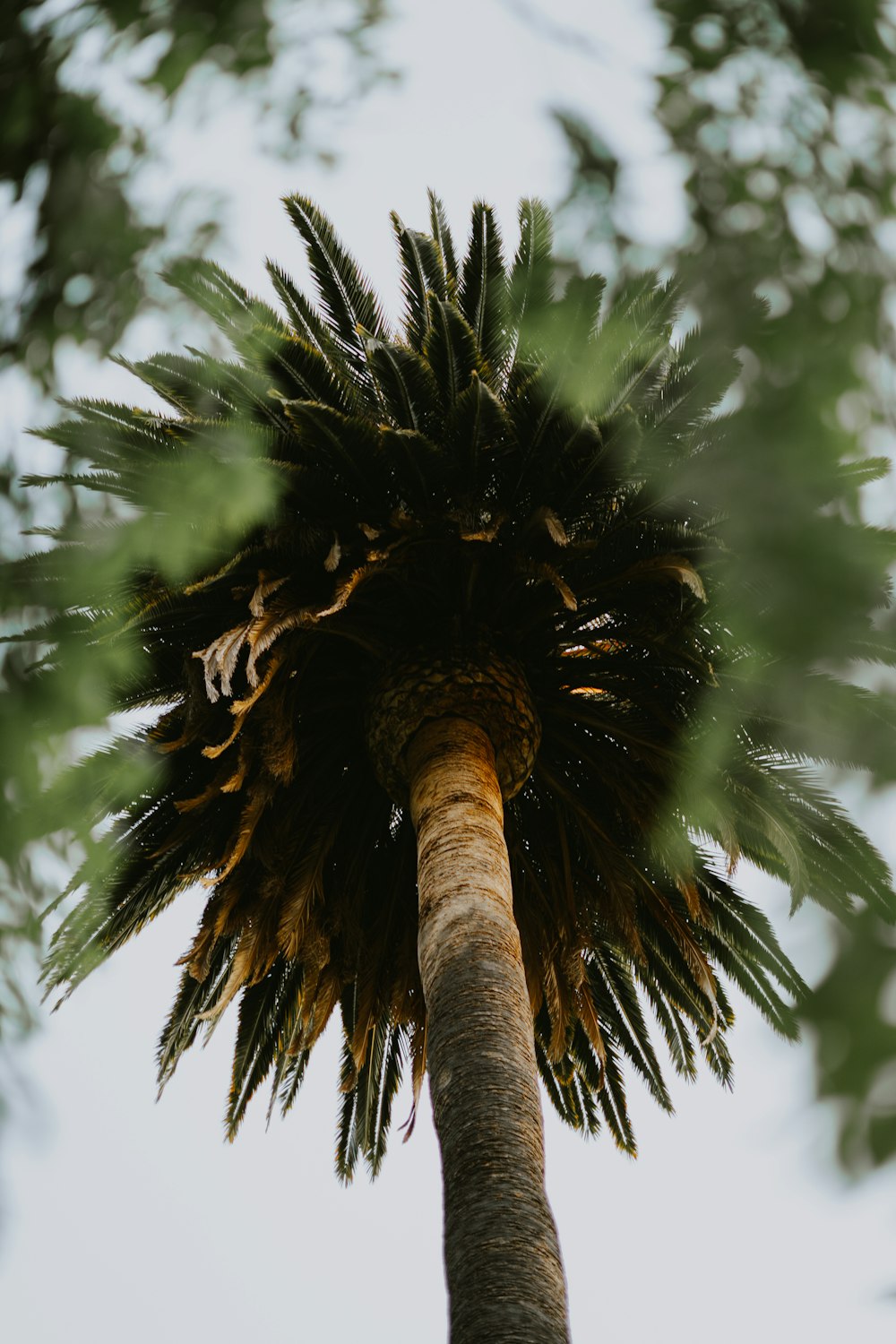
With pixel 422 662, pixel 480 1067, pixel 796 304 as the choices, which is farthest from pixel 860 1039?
pixel 422 662

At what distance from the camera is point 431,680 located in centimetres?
634

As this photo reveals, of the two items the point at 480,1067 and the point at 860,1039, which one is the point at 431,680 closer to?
the point at 480,1067

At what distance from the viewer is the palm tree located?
6051 mm

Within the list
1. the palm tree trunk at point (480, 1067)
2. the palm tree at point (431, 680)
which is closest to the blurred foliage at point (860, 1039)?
the palm tree trunk at point (480, 1067)

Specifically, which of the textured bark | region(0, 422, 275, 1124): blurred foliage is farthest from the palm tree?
region(0, 422, 275, 1124): blurred foliage

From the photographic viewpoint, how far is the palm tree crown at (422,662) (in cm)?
620

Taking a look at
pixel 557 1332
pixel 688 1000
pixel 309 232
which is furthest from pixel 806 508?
pixel 688 1000

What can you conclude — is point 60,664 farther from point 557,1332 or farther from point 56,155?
point 557,1332

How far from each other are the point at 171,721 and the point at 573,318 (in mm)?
5028

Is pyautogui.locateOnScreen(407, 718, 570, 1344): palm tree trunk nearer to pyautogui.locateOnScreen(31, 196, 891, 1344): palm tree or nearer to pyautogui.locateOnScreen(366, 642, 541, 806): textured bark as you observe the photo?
pyautogui.locateOnScreen(31, 196, 891, 1344): palm tree

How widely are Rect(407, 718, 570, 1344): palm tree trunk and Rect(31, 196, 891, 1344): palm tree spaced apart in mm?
37

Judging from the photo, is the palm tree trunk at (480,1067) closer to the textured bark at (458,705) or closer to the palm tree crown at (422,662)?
the textured bark at (458,705)

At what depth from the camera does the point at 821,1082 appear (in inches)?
49.5

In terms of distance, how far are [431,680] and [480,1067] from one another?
2546 millimetres
